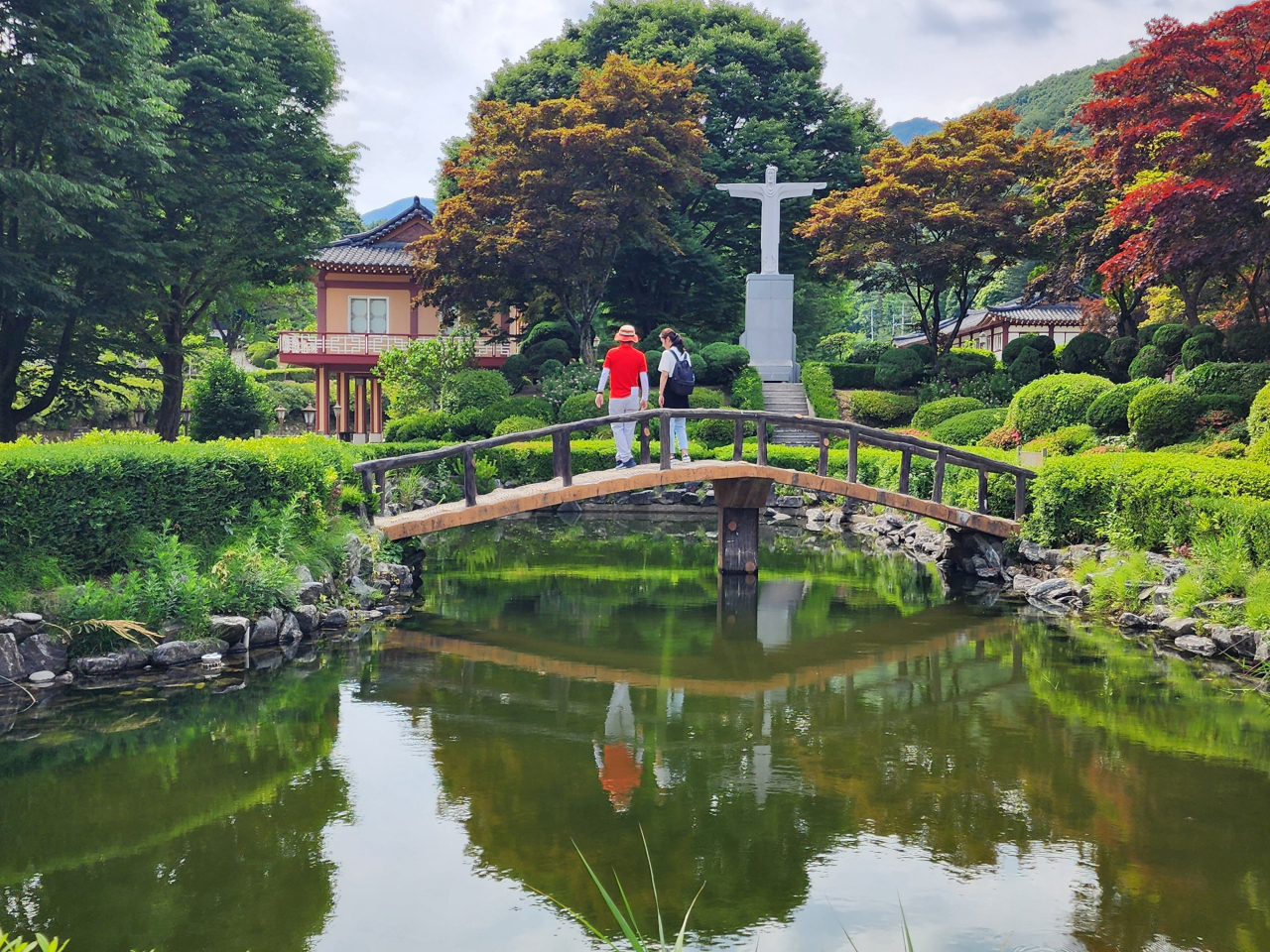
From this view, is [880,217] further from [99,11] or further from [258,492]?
[258,492]

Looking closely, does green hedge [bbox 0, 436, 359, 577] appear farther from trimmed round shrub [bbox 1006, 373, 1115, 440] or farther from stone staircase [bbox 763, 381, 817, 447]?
stone staircase [bbox 763, 381, 817, 447]

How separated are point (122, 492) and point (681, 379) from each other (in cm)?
686

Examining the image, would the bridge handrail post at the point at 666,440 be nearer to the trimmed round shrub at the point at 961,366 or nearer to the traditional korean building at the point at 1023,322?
the trimmed round shrub at the point at 961,366

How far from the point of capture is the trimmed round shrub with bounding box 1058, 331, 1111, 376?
26.4 meters

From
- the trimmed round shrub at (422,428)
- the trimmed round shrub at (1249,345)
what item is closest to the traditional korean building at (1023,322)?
the trimmed round shrub at (422,428)

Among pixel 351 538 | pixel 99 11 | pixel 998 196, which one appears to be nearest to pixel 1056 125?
pixel 998 196

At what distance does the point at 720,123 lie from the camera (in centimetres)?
3819

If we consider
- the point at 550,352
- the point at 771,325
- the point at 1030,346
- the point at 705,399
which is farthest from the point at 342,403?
the point at 1030,346

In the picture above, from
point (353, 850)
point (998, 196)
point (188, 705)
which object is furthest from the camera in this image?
point (998, 196)

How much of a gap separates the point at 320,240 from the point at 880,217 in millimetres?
15929

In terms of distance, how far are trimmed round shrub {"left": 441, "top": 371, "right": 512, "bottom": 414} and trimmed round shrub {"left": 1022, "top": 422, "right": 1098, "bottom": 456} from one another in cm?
1406

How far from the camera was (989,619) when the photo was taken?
12867 mm

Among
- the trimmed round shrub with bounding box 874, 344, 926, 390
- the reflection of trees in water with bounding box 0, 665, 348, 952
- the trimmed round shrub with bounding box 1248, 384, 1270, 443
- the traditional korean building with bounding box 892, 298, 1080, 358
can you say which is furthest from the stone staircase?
the reflection of trees in water with bounding box 0, 665, 348, 952

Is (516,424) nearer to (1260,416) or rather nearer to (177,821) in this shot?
(1260,416)
